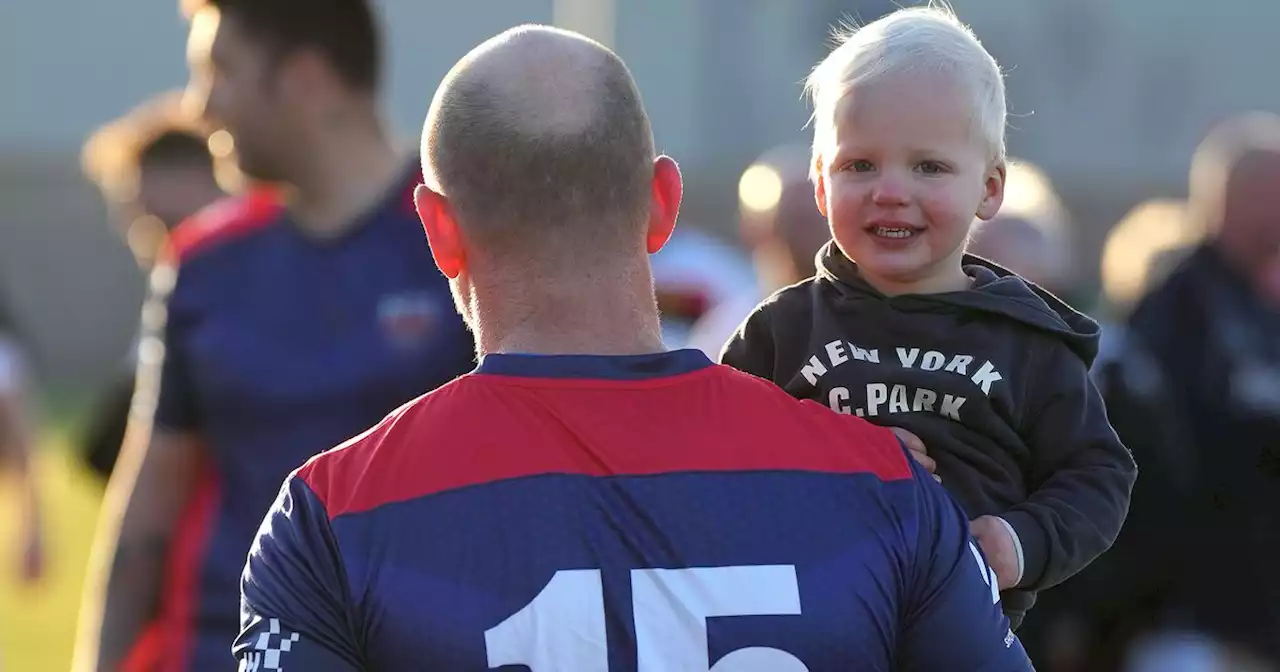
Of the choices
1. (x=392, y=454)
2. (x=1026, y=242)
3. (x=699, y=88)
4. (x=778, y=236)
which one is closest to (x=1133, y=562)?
(x=1026, y=242)

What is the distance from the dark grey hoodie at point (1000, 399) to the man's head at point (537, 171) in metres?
0.32

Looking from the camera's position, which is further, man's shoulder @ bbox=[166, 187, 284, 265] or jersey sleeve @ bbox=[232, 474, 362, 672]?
man's shoulder @ bbox=[166, 187, 284, 265]

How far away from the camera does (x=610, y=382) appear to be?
2.30m

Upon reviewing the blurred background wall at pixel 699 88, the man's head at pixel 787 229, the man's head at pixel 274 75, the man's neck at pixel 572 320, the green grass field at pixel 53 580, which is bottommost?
the green grass field at pixel 53 580

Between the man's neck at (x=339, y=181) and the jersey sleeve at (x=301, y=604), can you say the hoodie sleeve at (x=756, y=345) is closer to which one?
the jersey sleeve at (x=301, y=604)

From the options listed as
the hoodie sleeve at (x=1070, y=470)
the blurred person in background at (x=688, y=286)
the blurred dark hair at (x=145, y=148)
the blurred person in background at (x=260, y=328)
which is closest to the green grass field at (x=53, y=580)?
the blurred dark hair at (x=145, y=148)

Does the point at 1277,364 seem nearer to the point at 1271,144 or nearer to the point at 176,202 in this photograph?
the point at 1271,144

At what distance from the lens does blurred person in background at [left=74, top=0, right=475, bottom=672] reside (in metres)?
3.99

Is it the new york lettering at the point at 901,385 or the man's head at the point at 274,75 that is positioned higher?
the man's head at the point at 274,75

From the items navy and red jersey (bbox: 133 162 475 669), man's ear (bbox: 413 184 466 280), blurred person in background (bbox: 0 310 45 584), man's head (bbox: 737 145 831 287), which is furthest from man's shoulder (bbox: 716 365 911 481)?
blurred person in background (bbox: 0 310 45 584)

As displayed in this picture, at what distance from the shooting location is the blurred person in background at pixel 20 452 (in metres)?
6.46

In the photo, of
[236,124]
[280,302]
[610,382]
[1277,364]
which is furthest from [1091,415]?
[1277,364]

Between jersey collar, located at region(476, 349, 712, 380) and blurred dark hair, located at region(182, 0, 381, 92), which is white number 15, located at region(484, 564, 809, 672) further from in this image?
blurred dark hair, located at region(182, 0, 381, 92)

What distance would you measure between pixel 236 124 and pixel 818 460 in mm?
2241
